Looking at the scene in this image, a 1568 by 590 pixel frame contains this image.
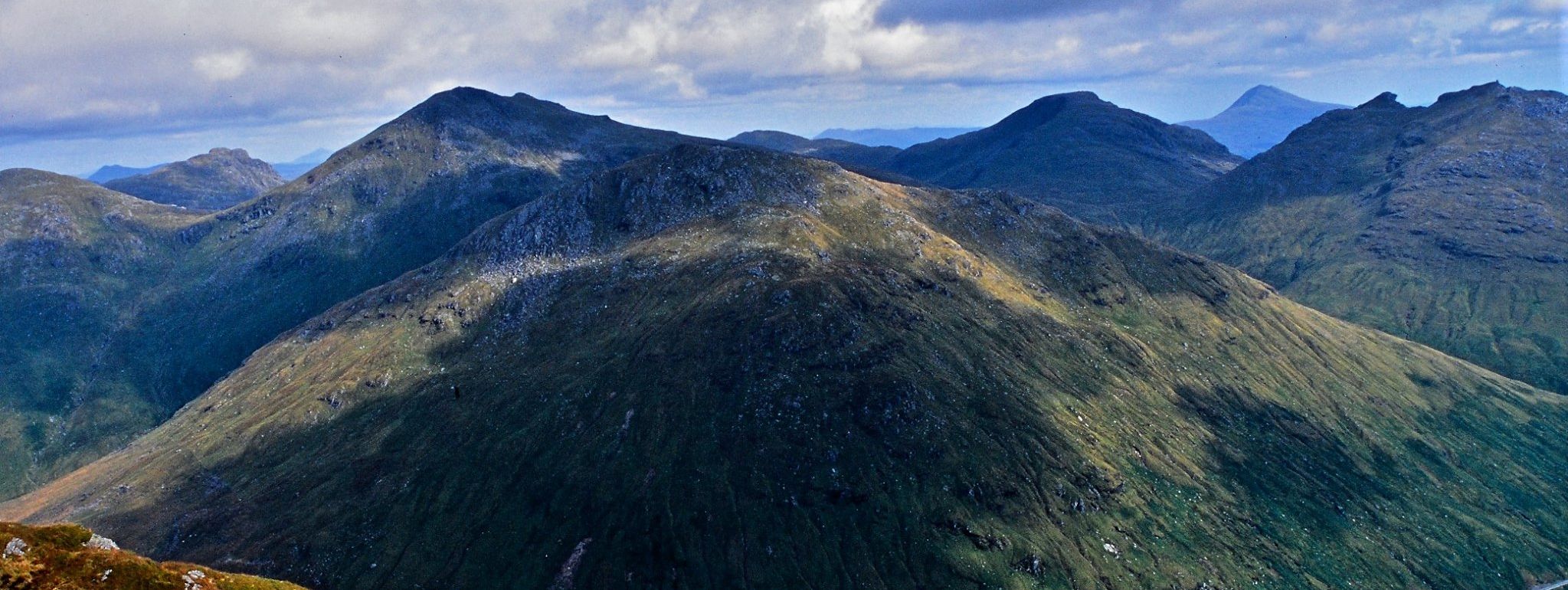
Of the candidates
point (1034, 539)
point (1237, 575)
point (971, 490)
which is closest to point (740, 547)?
point (971, 490)

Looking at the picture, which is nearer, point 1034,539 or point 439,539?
point 1034,539

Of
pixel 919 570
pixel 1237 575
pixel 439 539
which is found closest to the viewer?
pixel 919 570

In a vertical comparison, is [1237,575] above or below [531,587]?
below

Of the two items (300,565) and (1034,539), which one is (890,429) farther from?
(300,565)

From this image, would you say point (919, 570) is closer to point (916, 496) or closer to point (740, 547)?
point (916, 496)

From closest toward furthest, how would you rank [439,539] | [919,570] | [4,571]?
[4,571] → [919,570] → [439,539]

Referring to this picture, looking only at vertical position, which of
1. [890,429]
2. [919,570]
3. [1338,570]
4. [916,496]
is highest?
[890,429]
